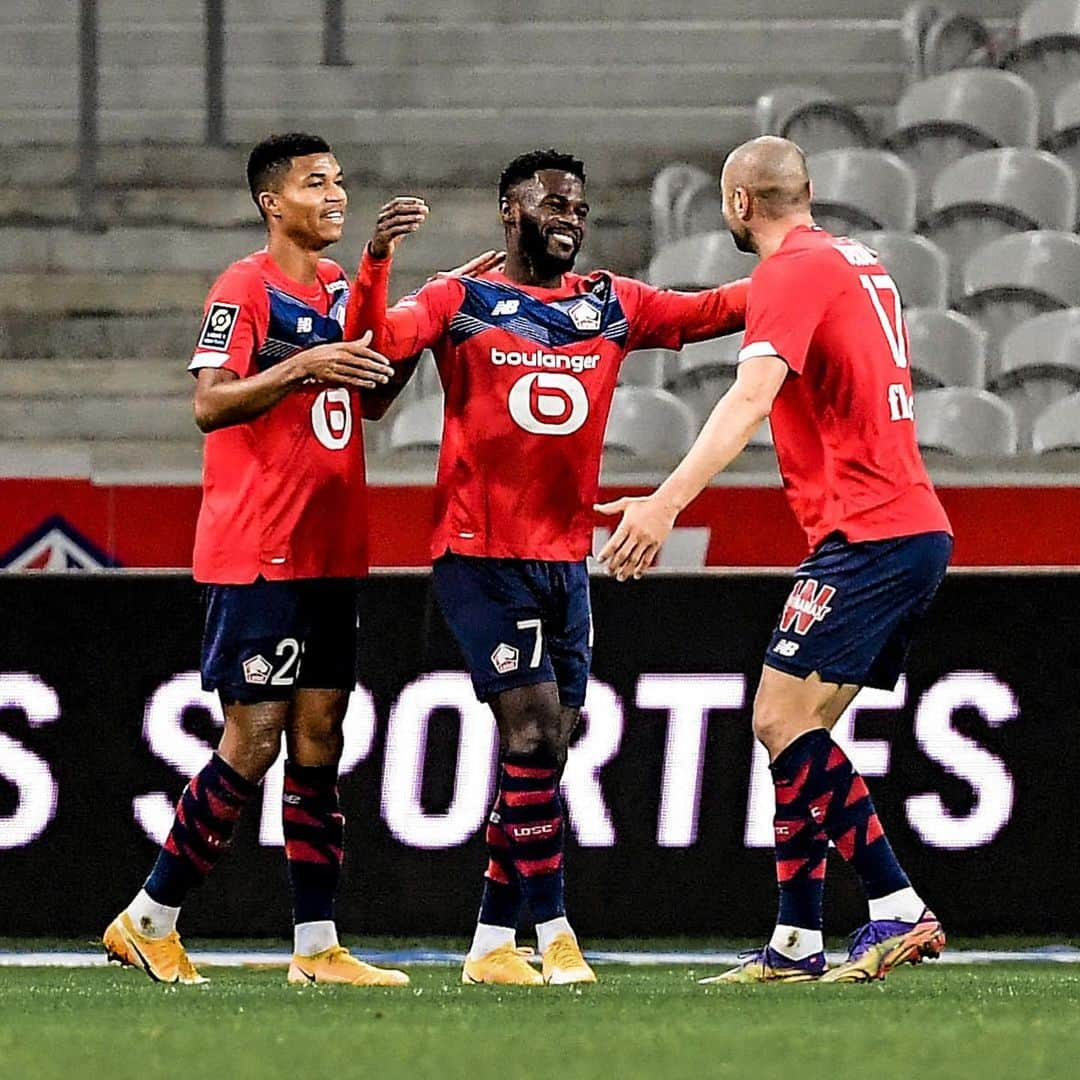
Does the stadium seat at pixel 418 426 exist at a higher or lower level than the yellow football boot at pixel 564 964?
higher

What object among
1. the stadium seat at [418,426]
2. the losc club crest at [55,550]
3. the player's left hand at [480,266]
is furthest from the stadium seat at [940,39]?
the player's left hand at [480,266]

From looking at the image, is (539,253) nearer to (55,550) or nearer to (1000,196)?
(55,550)

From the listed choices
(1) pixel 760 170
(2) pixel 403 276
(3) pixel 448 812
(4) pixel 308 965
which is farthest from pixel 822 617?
(2) pixel 403 276

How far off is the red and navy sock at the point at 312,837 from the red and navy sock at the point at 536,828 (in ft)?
1.57

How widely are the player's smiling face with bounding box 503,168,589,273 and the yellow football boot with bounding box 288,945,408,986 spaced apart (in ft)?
5.32

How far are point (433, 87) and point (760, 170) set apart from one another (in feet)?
23.9

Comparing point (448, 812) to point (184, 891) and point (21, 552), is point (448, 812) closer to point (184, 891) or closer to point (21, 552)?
point (184, 891)

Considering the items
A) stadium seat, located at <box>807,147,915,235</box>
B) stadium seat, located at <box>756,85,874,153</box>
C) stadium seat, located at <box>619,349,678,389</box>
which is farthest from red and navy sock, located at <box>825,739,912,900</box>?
stadium seat, located at <box>756,85,874,153</box>

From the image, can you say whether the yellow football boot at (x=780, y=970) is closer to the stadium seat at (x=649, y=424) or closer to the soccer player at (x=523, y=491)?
the soccer player at (x=523, y=491)

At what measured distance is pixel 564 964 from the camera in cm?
502

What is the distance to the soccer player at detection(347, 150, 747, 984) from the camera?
5129 millimetres

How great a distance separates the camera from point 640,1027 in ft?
12.5

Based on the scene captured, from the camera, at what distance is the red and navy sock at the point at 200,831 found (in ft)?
17.4

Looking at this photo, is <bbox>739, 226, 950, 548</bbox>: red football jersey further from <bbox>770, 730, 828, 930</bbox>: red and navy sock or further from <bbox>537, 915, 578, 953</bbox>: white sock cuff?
<bbox>537, 915, 578, 953</bbox>: white sock cuff
